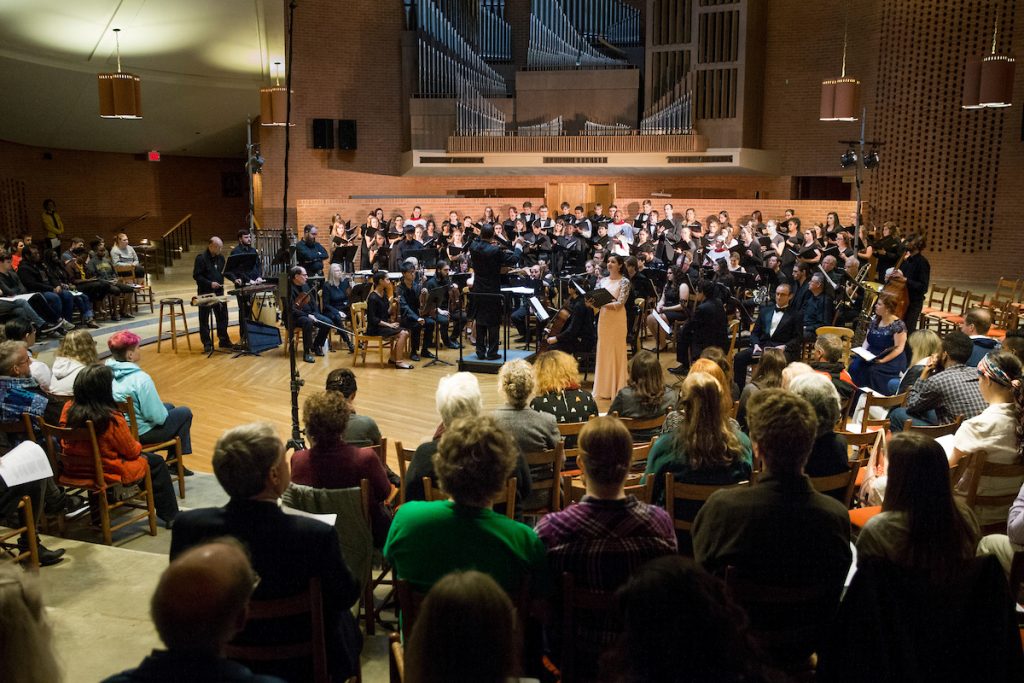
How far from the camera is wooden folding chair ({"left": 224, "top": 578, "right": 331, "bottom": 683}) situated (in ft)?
6.87

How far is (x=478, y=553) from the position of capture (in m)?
2.20

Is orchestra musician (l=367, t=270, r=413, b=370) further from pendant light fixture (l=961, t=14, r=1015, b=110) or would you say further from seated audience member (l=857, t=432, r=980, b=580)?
pendant light fixture (l=961, t=14, r=1015, b=110)

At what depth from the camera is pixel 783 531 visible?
2215mm

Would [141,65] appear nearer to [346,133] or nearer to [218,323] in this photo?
[346,133]

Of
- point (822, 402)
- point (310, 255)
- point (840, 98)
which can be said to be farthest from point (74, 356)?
point (840, 98)

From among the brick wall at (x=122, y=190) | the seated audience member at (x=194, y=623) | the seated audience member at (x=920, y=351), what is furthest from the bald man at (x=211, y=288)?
the seated audience member at (x=194, y=623)

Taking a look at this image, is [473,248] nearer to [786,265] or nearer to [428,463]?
[786,265]

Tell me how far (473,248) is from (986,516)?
209 inches

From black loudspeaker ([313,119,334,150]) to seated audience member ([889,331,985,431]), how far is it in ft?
44.9

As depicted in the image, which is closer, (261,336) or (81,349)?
(81,349)

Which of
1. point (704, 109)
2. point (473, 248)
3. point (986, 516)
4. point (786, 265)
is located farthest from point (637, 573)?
point (704, 109)

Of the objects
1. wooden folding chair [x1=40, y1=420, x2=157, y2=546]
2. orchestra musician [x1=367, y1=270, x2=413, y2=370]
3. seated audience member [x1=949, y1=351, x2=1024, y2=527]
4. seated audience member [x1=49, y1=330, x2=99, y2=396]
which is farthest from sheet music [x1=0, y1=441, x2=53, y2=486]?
orchestra musician [x1=367, y1=270, x2=413, y2=370]

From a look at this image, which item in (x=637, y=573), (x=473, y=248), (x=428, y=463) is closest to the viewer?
(x=637, y=573)

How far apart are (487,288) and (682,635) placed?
22.4ft
